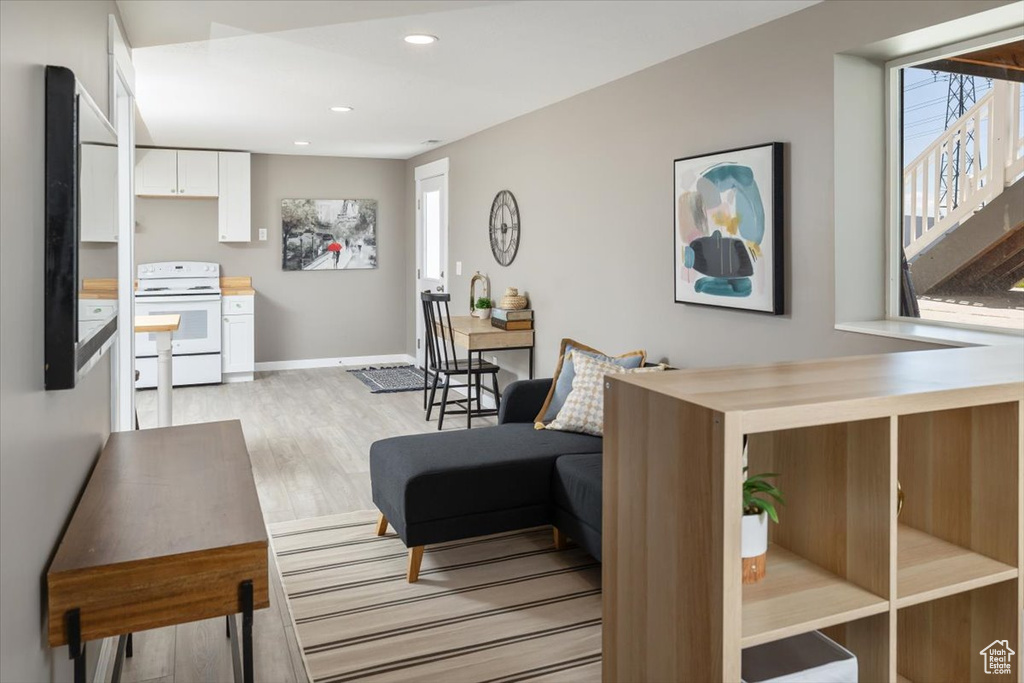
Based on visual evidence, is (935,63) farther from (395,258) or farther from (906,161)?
(395,258)

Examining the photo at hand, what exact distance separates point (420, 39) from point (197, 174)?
193 inches

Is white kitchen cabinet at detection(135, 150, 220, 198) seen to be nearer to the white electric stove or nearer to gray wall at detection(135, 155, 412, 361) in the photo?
gray wall at detection(135, 155, 412, 361)

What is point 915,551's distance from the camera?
1.51m

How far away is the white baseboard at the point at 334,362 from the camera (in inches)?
334

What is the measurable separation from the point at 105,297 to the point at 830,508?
1.96 meters

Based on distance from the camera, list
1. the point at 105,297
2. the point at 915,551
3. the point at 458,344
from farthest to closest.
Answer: the point at 458,344, the point at 105,297, the point at 915,551

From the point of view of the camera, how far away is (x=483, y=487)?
3.19 meters

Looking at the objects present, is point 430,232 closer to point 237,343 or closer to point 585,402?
point 237,343

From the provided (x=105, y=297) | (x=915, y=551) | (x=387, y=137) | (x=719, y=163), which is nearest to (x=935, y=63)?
→ (x=719, y=163)

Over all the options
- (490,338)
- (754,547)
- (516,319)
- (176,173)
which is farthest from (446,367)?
(754,547)

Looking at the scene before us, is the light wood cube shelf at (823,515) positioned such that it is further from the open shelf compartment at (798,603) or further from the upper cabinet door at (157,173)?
the upper cabinet door at (157,173)

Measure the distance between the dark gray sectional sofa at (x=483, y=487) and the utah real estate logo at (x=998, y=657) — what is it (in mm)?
1612

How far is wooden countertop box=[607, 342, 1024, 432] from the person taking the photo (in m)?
1.20

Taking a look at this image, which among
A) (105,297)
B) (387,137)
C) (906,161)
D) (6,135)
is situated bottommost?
(105,297)
